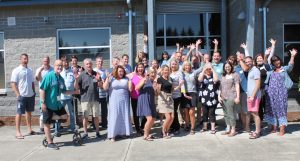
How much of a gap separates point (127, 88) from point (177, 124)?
1493 mm

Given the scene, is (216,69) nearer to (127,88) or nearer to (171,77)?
(171,77)

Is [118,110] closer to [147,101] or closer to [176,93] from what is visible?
[147,101]

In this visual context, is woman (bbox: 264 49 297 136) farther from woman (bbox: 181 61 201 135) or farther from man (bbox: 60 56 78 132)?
man (bbox: 60 56 78 132)

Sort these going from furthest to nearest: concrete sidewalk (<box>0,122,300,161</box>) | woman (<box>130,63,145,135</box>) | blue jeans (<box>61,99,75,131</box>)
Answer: blue jeans (<box>61,99,75,131</box>) → woman (<box>130,63,145,135</box>) → concrete sidewalk (<box>0,122,300,161</box>)

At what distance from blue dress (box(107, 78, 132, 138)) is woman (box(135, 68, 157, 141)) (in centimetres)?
28

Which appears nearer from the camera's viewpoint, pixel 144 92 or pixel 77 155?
pixel 77 155

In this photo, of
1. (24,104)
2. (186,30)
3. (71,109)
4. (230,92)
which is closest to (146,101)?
(71,109)

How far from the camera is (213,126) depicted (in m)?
8.89

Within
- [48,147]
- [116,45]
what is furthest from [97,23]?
[48,147]

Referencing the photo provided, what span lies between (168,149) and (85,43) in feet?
18.3

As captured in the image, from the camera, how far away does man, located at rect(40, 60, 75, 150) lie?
7.79m

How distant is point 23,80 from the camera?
9055 millimetres

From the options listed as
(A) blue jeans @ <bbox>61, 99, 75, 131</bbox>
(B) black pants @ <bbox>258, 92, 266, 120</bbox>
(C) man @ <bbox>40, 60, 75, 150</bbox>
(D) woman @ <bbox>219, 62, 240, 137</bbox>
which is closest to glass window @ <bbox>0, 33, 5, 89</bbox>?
(A) blue jeans @ <bbox>61, 99, 75, 131</bbox>

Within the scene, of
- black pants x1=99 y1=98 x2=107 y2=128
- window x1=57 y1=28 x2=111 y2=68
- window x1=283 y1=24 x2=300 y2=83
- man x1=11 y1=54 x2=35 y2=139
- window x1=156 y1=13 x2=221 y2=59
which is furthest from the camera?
window x1=156 y1=13 x2=221 y2=59
